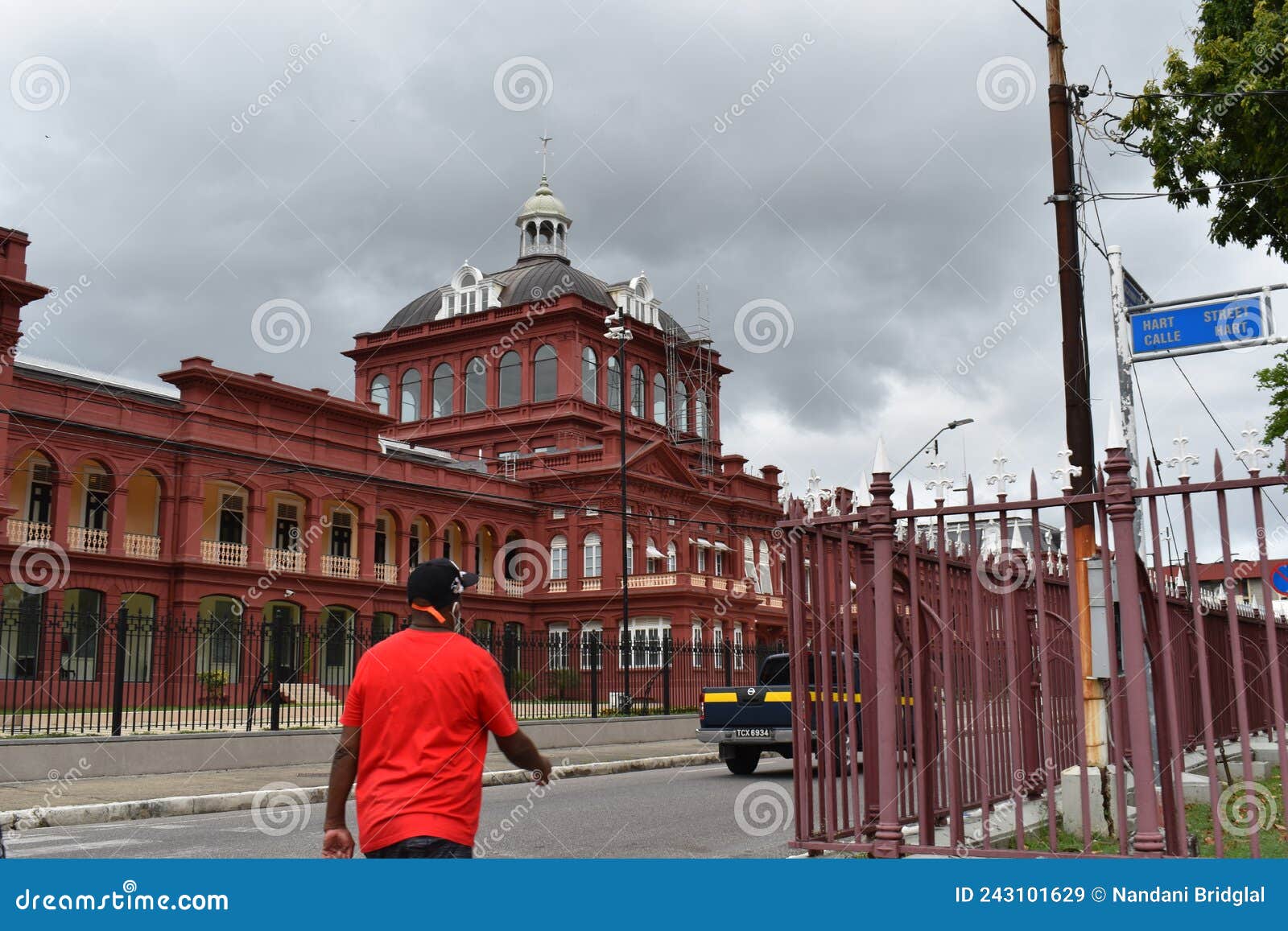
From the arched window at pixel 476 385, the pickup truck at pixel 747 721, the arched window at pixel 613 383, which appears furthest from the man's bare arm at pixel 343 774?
the arched window at pixel 476 385

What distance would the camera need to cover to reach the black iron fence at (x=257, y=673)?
17.0m

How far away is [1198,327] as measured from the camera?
10117 mm

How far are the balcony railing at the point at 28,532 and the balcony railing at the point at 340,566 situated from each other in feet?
31.3

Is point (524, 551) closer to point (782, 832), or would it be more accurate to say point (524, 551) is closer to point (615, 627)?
point (615, 627)

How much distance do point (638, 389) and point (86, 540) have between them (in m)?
29.5

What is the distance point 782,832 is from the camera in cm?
1048

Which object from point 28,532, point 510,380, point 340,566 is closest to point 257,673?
point 28,532

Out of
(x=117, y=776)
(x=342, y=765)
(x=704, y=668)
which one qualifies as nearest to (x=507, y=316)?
(x=704, y=668)

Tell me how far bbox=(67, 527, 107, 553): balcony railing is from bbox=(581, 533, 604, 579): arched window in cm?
1890

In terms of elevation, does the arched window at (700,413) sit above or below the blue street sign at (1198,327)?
above

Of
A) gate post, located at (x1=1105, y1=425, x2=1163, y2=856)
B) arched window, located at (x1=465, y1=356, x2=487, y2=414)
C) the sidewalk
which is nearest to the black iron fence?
the sidewalk

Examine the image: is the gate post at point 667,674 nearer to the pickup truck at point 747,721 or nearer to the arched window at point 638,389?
the pickup truck at point 747,721

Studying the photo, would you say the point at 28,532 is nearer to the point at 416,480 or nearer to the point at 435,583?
the point at 416,480

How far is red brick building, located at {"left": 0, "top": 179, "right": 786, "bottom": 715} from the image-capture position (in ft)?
112
